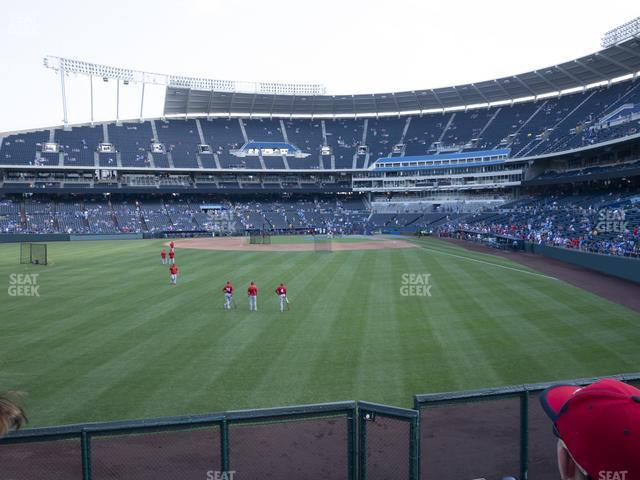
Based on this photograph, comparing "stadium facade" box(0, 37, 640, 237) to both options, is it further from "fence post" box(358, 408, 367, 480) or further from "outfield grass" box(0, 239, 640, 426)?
"fence post" box(358, 408, 367, 480)

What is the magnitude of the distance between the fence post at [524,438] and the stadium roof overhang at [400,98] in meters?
70.0

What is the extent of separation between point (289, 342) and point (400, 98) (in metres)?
79.7

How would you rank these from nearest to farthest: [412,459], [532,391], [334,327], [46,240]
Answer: [412,459] → [532,391] → [334,327] → [46,240]

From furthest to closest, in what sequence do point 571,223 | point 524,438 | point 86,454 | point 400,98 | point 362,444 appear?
point 400,98
point 571,223
point 524,438
point 362,444
point 86,454

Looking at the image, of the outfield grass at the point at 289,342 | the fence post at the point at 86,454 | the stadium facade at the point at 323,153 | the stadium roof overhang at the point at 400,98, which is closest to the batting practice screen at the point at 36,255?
the outfield grass at the point at 289,342

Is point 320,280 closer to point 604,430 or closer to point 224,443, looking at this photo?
point 224,443

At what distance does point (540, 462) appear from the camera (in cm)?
652

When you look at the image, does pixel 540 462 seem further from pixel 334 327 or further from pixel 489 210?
pixel 489 210

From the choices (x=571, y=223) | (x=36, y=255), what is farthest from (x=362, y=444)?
(x=571, y=223)

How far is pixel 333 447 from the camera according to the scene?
25.2ft

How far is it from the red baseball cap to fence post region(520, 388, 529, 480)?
4.31 meters

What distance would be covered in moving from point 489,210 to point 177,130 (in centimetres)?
5750

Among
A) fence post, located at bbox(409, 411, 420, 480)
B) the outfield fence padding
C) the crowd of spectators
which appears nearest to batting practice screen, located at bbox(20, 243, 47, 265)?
the outfield fence padding

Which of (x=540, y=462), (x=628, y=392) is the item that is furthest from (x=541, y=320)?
(x=628, y=392)
